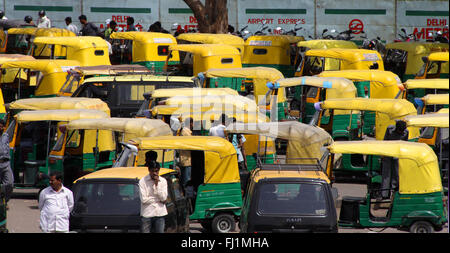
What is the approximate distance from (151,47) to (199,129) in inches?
406

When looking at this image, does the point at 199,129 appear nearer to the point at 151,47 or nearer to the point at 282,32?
the point at 151,47

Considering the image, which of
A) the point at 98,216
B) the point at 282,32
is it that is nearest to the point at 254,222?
the point at 98,216

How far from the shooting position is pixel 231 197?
14141mm

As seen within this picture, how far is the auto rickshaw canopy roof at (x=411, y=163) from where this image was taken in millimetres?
13633

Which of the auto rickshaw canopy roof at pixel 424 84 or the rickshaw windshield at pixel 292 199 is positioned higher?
the auto rickshaw canopy roof at pixel 424 84

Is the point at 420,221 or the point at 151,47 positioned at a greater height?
the point at 151,47

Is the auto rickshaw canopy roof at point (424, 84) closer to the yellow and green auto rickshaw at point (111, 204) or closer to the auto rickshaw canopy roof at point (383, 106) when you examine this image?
the auto rickshaw canopy roof at point (383, 106)

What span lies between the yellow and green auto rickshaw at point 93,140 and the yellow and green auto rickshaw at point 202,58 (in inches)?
359

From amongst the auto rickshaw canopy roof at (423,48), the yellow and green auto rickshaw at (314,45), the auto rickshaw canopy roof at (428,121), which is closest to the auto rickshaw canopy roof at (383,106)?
the auto rickshaw canopy roof at (428,121)

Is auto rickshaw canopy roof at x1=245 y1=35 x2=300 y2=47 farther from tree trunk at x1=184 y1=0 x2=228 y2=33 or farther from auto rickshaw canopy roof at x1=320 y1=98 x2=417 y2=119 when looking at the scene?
auto rickshaw canopy roof at x1=320 y1=98 x2=417 y2=119

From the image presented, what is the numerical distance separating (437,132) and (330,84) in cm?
408

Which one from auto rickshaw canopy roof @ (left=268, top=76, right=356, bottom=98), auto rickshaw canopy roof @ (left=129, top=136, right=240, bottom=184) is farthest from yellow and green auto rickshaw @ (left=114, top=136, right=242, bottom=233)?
auto rickshaw canopy roof @ (left=268, top=76, right=356, bottom=98)

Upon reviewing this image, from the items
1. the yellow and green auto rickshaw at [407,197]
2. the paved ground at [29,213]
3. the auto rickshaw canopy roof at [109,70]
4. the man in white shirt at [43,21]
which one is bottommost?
the paved ground at [29,213]

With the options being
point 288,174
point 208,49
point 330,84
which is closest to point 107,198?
point 288,174
